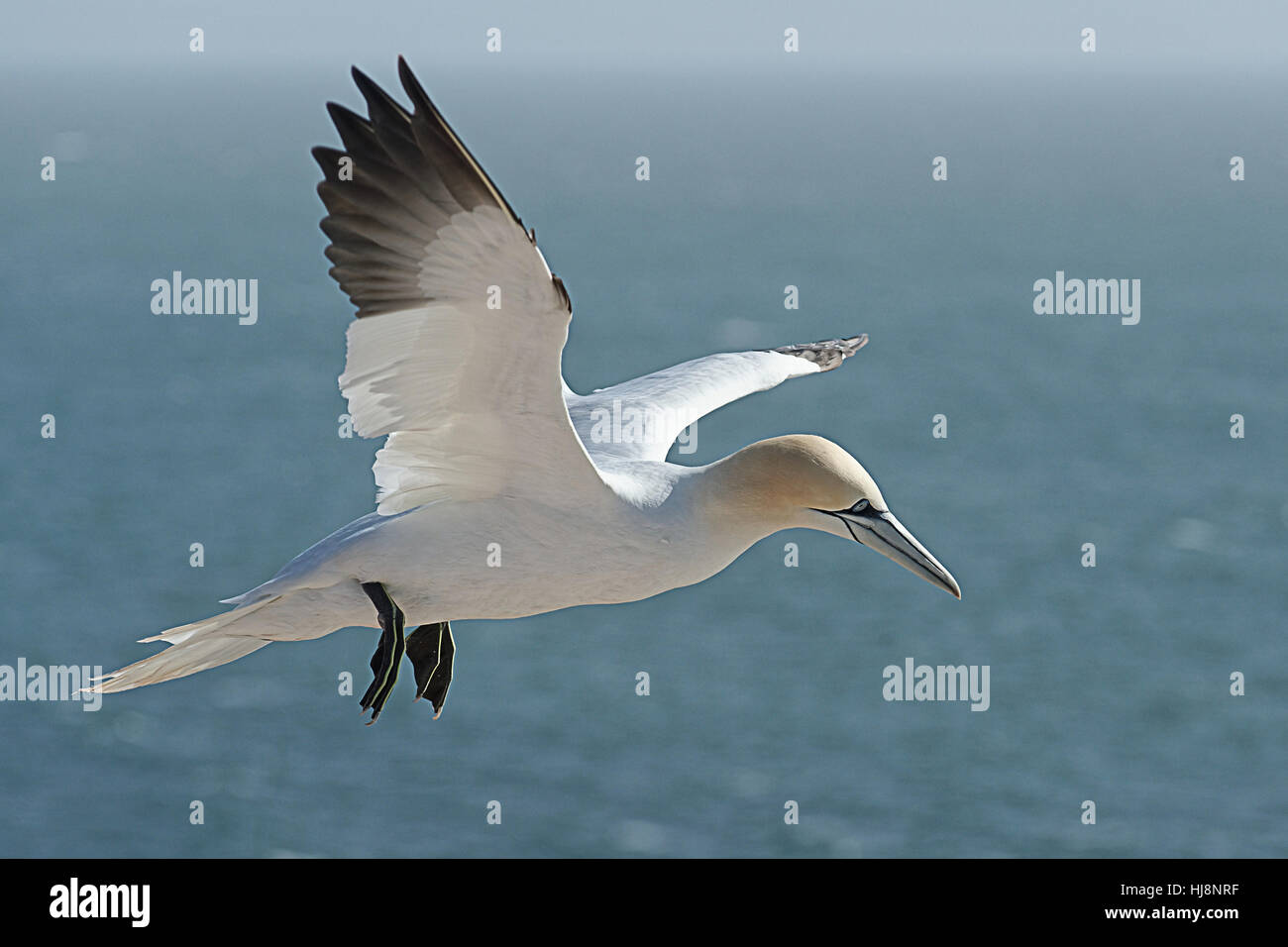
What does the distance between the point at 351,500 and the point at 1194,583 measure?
49573mm

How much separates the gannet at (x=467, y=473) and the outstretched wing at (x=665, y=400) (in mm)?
1120

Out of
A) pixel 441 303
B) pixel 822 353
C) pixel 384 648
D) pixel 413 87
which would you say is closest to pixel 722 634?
pixel 822 353

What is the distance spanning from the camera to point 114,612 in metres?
95.6

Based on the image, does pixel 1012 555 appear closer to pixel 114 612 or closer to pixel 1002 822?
pixel 1002 822

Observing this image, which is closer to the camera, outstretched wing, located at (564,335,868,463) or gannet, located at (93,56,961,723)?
gannet, located at (93,56,961,723)

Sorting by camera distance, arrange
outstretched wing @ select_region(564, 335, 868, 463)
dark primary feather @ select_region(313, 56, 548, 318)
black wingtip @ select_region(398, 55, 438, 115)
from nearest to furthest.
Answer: black wingtip @ select_region(398, 55, 438, 115)
dark primary feather @ select_region(313, 56, 548, 318)
outstretched wing @ select_region(564, 335, 868, 463)

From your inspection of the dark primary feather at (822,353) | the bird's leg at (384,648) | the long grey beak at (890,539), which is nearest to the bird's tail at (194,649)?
the bird's leg at (384,648)

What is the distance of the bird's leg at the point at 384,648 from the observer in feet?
28.8

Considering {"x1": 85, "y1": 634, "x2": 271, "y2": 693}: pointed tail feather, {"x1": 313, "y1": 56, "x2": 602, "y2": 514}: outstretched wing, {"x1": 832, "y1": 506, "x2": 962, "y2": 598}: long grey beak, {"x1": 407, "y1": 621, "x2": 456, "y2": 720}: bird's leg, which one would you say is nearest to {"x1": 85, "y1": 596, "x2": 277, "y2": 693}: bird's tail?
{"x1": 85, "y1": 634, "x2": 271, "y2": 693}: pointed tail feather

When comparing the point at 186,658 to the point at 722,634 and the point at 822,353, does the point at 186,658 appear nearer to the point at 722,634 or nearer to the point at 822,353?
the point at 822,353

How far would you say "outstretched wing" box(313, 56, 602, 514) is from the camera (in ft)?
26.0

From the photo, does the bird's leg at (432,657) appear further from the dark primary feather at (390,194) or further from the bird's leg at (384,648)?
the dark primary feather at (390,194)

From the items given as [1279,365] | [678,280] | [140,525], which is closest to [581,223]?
[678,280]

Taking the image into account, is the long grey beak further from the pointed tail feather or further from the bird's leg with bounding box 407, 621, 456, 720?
the pointed tail feather
